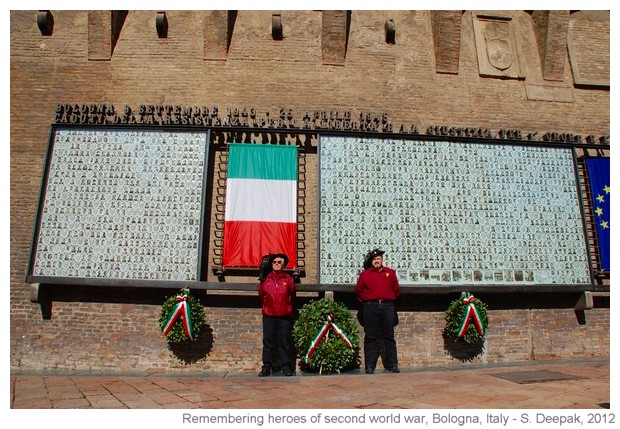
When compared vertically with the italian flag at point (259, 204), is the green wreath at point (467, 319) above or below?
below

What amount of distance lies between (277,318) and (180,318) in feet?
5.57

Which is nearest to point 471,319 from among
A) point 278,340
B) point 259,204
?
point 278,340

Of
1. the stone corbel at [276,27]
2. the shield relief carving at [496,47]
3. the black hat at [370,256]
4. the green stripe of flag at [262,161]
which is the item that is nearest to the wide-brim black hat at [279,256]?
the black hat at [370,256]

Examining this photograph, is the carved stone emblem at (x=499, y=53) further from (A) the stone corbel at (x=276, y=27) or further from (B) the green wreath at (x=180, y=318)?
(B) the green wreath at (x=180, y=318)

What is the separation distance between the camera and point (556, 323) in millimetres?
8453

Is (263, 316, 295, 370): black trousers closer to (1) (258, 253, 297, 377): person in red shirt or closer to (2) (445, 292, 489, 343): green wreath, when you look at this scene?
(1) (258, 253, 297, 377): person in red shirt

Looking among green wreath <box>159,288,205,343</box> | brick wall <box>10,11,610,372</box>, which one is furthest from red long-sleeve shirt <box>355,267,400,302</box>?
green wreath <box>159,288,205,343</box>

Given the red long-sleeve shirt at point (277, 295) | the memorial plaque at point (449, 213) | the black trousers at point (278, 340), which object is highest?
the memorial plaque at point (449, 213)

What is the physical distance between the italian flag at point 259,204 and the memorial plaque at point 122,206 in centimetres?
59

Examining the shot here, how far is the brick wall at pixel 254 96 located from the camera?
25.6ft

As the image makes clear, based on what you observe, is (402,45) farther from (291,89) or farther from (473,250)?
(473,250)

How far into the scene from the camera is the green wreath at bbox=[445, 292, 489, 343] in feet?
25.0

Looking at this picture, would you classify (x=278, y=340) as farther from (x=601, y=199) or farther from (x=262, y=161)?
(x=601, y=199)

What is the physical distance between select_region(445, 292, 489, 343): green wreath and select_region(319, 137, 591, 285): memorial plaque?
1.47 feet
